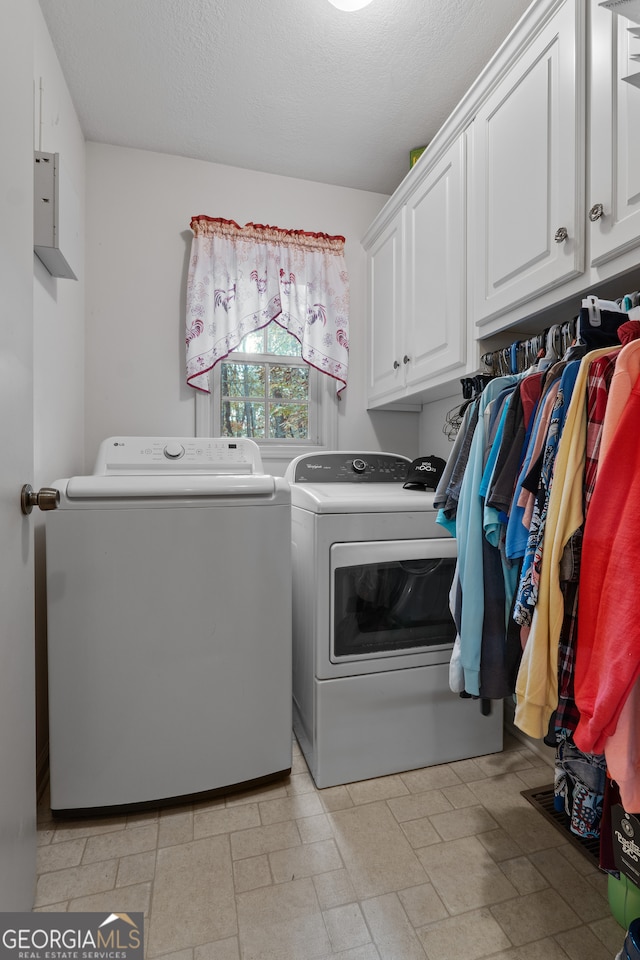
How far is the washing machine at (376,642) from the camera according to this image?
4.98 feet

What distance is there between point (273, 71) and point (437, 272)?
1.00 meters

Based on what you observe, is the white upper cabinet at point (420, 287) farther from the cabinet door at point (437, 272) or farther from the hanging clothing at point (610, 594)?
the hanging clothing at point (610, 594)

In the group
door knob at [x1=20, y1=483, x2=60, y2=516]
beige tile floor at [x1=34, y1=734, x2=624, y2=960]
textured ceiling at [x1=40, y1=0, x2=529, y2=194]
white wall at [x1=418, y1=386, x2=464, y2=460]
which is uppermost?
textured ceiling at [x1=40, y1=0, x2=529, y2=194]

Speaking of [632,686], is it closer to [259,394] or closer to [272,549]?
[272,549]

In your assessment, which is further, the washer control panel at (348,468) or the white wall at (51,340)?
the washer control panel at (348,468)

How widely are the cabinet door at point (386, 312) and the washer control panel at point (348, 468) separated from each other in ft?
1.11

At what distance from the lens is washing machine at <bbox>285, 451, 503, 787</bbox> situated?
1518 mm

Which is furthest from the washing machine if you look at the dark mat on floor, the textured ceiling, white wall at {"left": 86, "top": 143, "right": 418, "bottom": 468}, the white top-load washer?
the textured ceiling

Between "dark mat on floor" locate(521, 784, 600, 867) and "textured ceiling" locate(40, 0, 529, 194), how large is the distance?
2557 mm

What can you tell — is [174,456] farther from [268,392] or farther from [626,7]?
[626,7]

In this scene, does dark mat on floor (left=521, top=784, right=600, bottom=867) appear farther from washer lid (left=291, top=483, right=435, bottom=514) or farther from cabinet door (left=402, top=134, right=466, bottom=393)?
cabinet door (left=402, top=134, right=466, bottom=393)

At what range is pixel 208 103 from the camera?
196 cm

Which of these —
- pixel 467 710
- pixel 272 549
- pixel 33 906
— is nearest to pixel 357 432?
pixel 272 549

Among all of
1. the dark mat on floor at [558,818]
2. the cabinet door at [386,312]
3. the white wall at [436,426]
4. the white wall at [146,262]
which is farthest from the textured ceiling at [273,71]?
the dark mat on floor at [558,818]
